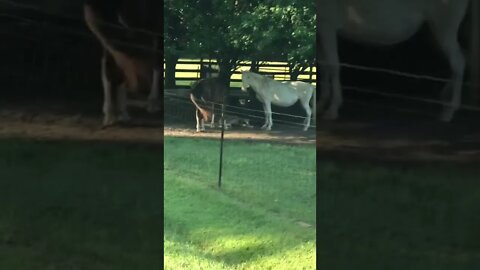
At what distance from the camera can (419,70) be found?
3.13 m

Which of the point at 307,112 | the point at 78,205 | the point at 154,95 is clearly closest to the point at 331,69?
the point at 307,112

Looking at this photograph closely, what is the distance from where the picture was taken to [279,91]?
330cm

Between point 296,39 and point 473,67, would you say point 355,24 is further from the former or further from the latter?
point 473,67

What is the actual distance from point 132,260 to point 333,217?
1.09 metres

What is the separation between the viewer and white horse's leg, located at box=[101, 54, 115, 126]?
3.15 meters

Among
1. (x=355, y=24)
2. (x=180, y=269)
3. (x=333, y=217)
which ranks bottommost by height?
(x=180, y=269)

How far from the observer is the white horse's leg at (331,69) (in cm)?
316

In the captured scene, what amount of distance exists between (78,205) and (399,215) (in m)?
1.68

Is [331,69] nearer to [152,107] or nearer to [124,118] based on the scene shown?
[152,107]

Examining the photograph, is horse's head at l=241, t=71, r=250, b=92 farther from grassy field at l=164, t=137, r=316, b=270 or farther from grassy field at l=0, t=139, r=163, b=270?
grassy field at l=0, t=139, r=163, b=270

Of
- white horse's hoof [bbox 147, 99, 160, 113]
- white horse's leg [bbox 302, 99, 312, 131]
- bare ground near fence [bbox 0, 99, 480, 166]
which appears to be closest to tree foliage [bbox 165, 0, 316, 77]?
white horse's leg [bbox 302, 99, 312, 131]

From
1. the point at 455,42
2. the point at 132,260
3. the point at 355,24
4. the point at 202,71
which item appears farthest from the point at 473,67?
the point at 132,260

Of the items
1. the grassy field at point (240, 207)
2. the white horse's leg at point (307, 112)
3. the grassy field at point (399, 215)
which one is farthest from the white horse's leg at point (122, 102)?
the grassy field at point (399, 215)

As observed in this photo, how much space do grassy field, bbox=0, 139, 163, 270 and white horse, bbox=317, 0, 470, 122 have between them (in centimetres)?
106
